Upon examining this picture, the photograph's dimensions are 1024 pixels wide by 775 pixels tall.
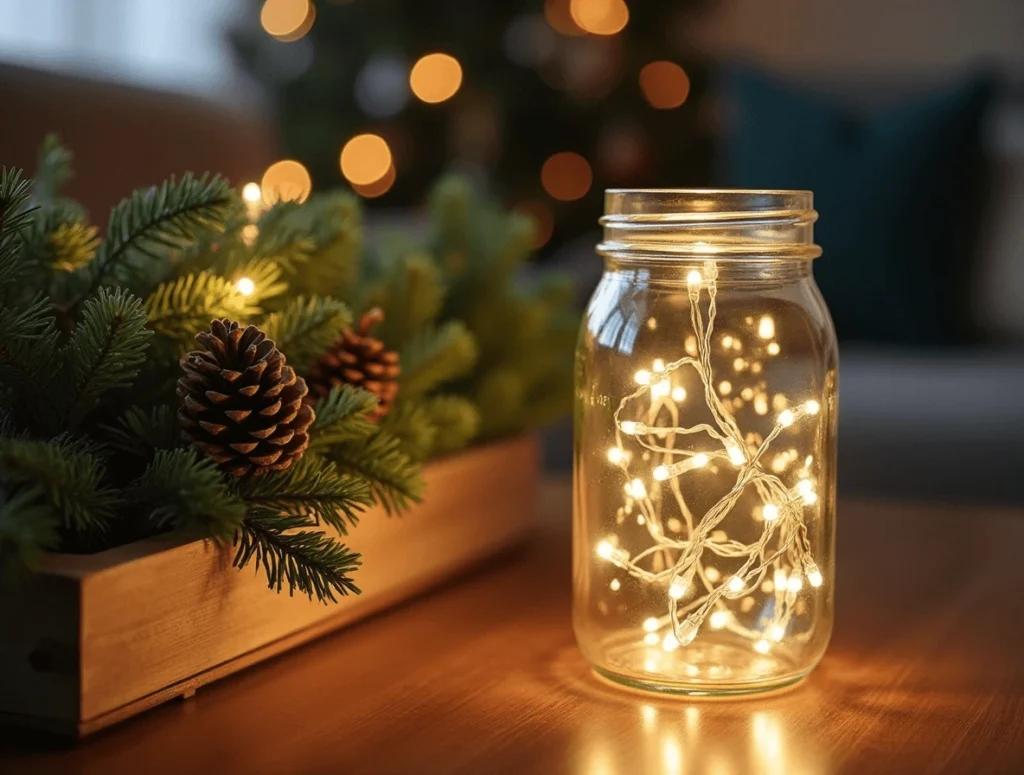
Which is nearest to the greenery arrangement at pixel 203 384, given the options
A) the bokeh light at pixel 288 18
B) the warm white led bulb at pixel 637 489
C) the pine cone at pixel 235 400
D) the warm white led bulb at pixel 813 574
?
the pine cone at pixel 235 400

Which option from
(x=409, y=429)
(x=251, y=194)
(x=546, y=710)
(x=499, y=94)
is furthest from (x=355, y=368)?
(x=499, y=94)

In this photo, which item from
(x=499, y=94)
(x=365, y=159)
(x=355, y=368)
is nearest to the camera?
(x=355, y=368)

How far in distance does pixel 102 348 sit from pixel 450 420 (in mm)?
304

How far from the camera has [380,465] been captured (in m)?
0.69

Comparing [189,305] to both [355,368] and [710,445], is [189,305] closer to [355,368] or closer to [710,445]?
[355,368]

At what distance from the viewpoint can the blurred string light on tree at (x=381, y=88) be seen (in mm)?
3125

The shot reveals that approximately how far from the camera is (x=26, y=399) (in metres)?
0.62

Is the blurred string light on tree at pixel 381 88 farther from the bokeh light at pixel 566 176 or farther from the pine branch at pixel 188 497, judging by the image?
the pine branch at pixel 188 497

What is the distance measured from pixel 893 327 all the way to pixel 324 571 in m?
1.73

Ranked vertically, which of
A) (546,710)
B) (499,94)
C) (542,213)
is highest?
(499,94)

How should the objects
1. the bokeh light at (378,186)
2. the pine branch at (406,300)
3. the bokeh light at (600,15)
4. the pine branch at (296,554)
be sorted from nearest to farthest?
the pine branch at (296,554) → the pine branch at (406,300) → the bokeh light at (600,15) → the bokeh light at (378,186)

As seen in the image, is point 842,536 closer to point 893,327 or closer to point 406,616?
point 406,616

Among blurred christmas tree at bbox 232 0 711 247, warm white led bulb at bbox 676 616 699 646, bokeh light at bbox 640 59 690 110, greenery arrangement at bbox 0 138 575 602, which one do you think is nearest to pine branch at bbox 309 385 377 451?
greenery arrangement at bbox 0 138 575 602

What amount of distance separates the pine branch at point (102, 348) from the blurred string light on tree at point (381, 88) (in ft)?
8.58
